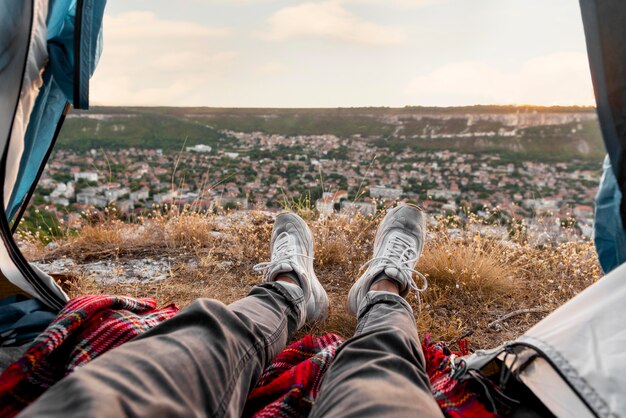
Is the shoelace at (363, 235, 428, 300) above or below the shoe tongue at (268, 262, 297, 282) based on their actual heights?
below

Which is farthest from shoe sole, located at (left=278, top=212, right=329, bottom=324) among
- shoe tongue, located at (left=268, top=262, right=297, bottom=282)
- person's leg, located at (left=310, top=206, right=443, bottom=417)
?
person's leg, located at (left=310, top=206, right=443, bottom=417)

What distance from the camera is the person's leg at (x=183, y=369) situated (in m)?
0.75

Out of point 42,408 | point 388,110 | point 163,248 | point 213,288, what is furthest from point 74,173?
point 388,110

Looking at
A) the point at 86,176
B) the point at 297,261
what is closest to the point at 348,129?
the point at 86,176

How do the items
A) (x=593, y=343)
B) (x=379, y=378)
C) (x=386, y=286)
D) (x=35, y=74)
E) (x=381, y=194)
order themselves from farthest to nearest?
(x=381, y=194) → (x=386, y=286) → (x=35, y=74) → (x=379, y=378) → (x=593, y=343)

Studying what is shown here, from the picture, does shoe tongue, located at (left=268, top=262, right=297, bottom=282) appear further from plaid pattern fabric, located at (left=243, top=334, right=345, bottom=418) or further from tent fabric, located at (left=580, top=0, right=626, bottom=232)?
tent fabric, located at (left=580, top=0, right=626, bottom=232)

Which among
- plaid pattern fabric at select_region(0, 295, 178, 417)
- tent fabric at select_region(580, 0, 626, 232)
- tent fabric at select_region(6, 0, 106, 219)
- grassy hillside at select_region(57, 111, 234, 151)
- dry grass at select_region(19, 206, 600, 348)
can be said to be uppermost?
grassy hillside at select_region(57, 111, 234, 151)

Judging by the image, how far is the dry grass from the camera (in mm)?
2100

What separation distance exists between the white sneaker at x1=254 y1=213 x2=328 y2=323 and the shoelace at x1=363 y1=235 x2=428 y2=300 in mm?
279

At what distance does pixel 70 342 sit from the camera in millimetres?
1064

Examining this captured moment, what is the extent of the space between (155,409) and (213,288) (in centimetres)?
157

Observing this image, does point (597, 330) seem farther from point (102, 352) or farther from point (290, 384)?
point (102, 352)

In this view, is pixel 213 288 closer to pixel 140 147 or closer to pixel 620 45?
pixel 620 45

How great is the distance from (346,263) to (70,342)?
1.84 m
